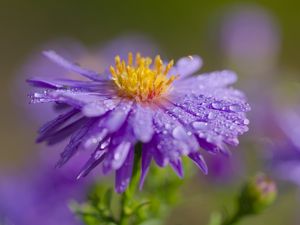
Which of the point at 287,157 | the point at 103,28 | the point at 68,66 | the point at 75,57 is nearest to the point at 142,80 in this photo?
the point at 68,66

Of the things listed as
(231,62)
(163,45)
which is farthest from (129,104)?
(163,45)

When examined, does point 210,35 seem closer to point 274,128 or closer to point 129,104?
point 274,128

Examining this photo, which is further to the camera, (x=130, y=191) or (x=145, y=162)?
(x=130, y=191)

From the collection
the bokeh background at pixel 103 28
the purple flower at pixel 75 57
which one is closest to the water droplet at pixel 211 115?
the purple flower at pixel 75 57

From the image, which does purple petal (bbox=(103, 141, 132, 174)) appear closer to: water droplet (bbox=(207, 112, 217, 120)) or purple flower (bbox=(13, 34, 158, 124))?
water droplet (bbox=(207, 112, 217, 120))

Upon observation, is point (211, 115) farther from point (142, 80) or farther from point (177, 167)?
point (142, 80)

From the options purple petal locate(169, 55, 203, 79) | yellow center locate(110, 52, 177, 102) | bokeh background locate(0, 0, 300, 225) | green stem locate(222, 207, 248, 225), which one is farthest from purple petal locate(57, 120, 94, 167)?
bokeh background locate(0, 0, 300, 225)

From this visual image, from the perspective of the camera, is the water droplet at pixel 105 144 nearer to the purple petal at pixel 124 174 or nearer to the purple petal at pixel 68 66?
the purple petal at pixel 124 174

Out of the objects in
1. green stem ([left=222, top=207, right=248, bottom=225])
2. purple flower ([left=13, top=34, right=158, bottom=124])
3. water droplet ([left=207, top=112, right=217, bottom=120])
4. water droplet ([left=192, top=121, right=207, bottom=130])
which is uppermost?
water droplet ([left=192, top=121, right=207, bottom=130])
